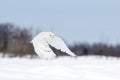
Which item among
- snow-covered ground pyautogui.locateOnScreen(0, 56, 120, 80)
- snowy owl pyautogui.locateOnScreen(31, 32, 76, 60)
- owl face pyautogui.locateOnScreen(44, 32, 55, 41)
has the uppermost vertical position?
owl face pyautogui.locateOnScreen(44, 32, 55, 41)

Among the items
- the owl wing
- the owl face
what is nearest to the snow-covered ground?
the owl wing

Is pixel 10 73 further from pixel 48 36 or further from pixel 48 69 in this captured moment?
pixel 48 36

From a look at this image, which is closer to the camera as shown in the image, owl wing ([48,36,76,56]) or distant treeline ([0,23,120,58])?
owl wing ([48,36,76,56])

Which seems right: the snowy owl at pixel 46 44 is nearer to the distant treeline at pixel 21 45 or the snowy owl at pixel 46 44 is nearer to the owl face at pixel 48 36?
the owl face at pixel 48 36

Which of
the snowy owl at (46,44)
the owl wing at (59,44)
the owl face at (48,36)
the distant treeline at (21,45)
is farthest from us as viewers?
the distant treeline at (21,45)

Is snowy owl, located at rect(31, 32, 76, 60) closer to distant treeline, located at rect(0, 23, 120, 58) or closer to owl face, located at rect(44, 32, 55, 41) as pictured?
owl face, located at rect(44, 32, 55, 41)

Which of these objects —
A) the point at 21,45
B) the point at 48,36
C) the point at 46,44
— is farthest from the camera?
the point at 21,45

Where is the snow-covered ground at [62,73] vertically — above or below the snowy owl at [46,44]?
below

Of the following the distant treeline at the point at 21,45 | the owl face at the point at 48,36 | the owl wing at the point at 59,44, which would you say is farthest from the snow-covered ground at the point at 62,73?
the distant treeline at the point at 21,45

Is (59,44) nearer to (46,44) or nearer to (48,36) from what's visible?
(46,44)

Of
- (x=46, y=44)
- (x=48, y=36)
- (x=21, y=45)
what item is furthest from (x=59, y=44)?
(x=21, y=45)

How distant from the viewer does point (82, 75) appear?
653 cm

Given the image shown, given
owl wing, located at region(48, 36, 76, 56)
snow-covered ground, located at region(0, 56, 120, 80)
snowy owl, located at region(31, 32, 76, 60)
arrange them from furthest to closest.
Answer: owl wing, located at region(48, 36, 76, 56) < snowy owl, located at region(31, 32, 76, 60) < snow-covered ground, located at region(0, 56, 120, 80)

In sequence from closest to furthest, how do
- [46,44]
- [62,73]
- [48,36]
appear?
[62,73]
[48,36]
[46,44]
